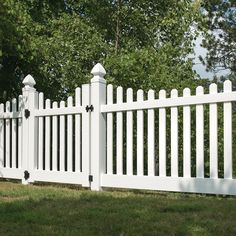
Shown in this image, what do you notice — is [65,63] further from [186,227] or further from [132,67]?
[186,227]

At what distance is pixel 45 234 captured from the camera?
452 cm

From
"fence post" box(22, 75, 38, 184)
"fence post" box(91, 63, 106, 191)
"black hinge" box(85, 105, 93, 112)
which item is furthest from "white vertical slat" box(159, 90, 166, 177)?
"fence post" box(22, 75, 38, 184)

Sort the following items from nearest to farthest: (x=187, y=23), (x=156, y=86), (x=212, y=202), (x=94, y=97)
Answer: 1. (x=212, y=202)
2. (x=94, y=97)
3. (x=156, y=86)
4. (x=187, y=23)

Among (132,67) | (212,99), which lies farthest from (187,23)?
(212,99)

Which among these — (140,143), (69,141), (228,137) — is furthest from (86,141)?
(228,137)

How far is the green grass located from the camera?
4621 mm

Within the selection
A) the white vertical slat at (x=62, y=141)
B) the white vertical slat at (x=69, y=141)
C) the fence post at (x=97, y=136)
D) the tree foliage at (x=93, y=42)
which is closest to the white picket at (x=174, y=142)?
the fence post at (x=97, y=136)

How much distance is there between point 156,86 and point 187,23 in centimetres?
293

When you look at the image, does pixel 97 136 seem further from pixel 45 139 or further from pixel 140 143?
pixel 45 139

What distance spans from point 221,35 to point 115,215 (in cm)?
2418

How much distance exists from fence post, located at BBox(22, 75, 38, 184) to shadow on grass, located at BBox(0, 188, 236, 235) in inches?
95.1

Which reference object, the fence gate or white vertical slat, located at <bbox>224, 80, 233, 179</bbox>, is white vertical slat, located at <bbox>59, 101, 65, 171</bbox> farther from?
white vertical slat, located at <bbox>224, 80, 233, 179</bbox>

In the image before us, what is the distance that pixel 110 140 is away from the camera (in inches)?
307

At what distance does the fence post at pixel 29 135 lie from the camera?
9023mm
